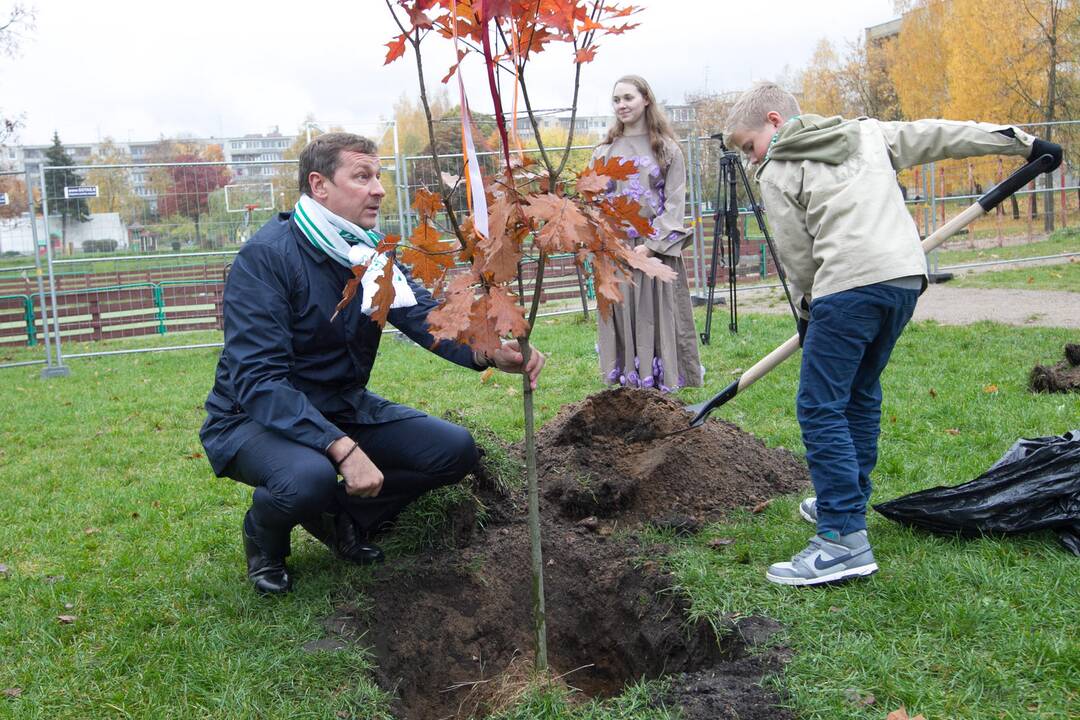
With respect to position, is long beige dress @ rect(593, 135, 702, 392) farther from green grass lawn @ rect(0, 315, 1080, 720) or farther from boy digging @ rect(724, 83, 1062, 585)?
boy digging @ rect(724, 83, 1062, 585)

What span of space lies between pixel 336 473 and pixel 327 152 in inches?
46.3

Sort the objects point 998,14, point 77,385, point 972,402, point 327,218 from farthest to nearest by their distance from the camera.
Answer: point 998,14 → point 77,385 → point 972,402 → point 327,218

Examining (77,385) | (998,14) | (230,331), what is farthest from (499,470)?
(998,14)

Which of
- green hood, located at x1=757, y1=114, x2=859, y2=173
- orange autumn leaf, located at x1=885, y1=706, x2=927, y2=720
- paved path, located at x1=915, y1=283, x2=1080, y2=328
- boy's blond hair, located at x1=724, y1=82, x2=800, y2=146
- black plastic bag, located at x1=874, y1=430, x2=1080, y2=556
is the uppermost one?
boy's blond hair, located at x1=724, y1=82, x2=800, y2=146

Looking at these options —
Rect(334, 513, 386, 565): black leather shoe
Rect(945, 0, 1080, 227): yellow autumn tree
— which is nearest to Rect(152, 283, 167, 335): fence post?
Rect(334, 513, 386, 565): black leather shoe

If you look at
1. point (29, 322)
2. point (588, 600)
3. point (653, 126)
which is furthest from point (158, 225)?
point (588, 600)

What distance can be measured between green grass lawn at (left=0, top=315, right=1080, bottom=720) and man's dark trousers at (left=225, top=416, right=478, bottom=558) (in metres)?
0.26

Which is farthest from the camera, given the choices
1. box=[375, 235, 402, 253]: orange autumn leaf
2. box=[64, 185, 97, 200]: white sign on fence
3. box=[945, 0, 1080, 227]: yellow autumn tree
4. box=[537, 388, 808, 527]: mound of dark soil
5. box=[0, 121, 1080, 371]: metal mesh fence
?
box=[945, 0, 1080, 227]: yellow autumn tree

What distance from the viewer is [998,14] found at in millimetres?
23422

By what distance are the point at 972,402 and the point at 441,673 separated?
381cm

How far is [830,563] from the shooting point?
3029 millimetres

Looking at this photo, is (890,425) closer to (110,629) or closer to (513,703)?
(513,703)

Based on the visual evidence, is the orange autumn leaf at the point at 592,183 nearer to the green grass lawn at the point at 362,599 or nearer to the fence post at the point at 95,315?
the green grass lawn at the point at 362,599

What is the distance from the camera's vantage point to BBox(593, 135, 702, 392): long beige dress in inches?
233
